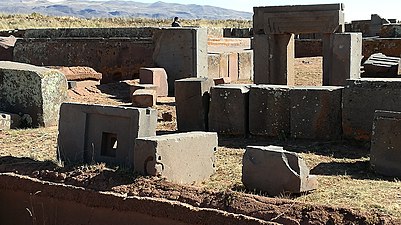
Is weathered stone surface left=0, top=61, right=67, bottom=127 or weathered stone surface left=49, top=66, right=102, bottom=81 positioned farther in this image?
weathered stone surface left=49, top=66, right=102, bottom=81

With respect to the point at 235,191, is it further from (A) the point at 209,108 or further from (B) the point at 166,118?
(B) the point at 166,118

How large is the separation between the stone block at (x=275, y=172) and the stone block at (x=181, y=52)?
886cm

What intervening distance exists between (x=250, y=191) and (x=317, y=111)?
3.02m

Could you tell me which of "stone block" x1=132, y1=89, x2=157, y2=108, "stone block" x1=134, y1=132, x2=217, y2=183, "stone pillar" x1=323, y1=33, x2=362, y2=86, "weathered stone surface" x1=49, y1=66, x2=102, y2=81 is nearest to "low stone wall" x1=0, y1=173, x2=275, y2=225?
"stone block" x1=134, y1=132, x2=217, y2=183

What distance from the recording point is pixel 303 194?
739 centimetres

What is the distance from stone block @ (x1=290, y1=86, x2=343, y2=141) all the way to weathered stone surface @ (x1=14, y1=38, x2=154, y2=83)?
344 inches

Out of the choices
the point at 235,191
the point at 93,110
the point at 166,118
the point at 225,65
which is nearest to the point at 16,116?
the point at 166,118

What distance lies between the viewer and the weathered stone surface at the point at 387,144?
8.14 metres

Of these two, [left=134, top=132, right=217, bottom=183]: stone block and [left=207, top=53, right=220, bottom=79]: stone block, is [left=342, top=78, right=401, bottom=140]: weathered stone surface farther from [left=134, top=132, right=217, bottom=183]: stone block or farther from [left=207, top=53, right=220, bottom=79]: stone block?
[left=207, top=53, right=220, bottom=79]: stone block

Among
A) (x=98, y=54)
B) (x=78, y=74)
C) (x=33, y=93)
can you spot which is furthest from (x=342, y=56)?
(x=98, y=54)

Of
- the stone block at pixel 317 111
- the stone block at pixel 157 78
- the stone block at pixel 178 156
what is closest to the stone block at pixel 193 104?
the stone block at pixel 317 111

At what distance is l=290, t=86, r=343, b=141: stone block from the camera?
399 inches

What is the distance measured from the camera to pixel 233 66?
741 inches

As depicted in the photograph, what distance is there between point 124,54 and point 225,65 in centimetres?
297
